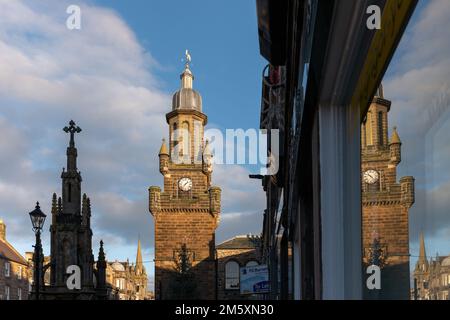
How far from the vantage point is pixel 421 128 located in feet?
8.18

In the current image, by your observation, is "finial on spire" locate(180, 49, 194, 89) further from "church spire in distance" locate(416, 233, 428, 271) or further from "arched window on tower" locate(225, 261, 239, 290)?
"church spire in distance" locate(416, 233, 428, 271)

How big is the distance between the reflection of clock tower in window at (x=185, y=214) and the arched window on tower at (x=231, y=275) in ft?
8.17

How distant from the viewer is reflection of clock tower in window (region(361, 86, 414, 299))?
291 cm

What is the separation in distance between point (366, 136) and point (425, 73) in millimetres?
1442

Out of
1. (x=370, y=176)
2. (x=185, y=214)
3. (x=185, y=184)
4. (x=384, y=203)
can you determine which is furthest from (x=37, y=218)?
(x=185, y=184)

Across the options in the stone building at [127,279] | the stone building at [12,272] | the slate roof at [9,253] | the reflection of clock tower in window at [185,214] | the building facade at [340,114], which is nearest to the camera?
the building facade at [340,114]

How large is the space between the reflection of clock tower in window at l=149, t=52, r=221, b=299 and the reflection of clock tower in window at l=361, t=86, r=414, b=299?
5422cm

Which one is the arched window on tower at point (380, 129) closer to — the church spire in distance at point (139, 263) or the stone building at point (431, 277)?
the stone building at point (431, 277)

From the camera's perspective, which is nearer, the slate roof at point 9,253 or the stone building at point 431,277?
the stone building at point 431,277

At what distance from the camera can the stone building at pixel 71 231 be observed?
33531 mm

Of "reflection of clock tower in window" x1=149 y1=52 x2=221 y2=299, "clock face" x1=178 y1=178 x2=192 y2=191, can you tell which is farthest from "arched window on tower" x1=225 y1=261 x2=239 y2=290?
"clock face" x1=178 y1=178 x2=192 y2=191

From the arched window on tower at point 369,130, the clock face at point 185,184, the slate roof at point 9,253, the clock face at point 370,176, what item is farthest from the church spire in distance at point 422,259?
the slate roof at point 9,253
